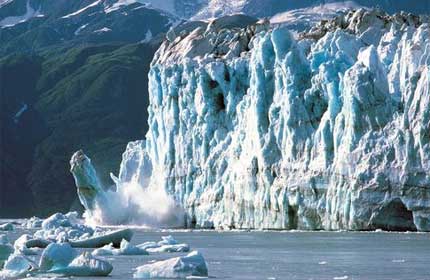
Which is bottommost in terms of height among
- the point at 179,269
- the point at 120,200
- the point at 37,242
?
the point at 179,269

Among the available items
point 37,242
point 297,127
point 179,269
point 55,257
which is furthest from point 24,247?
point 297,127

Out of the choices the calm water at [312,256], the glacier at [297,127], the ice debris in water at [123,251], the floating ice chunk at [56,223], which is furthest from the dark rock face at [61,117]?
the ice debris in water at [123,251]

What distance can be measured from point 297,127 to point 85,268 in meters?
28.6

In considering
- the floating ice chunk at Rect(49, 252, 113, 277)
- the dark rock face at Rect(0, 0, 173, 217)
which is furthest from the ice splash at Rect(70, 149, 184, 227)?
the dark rock face at Rect(0, 0, 173, 217)

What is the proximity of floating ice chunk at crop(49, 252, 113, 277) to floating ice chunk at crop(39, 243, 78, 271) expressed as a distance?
47 centimetres

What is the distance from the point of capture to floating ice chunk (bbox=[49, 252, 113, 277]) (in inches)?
966

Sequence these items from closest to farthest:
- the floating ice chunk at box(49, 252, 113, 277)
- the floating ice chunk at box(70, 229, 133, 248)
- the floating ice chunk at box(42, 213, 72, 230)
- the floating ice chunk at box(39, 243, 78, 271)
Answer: the floating ice chunk at box(49, 252, 113, 277) < the floating ice chunk at box(39, 243, 78, 271) < the floating ice chunk at box(70, 229, 133, 248) < the floating ice chunk at box(42, 213, 72, 230)

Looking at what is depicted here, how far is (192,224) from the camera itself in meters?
61.8

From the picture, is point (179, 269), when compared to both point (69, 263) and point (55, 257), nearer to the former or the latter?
point (69, 263)

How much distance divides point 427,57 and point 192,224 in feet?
63.2

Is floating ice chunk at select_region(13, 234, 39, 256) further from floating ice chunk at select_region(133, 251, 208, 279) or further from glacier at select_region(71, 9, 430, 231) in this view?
glacier at select_region(71, 9, 430, 231)

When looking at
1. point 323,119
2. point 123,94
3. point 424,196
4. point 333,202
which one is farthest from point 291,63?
point 123,94

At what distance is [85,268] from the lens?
2458 cm

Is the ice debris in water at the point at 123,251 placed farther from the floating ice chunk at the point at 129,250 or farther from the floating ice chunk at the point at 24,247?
the floating ice chunk at the point at 24,247
